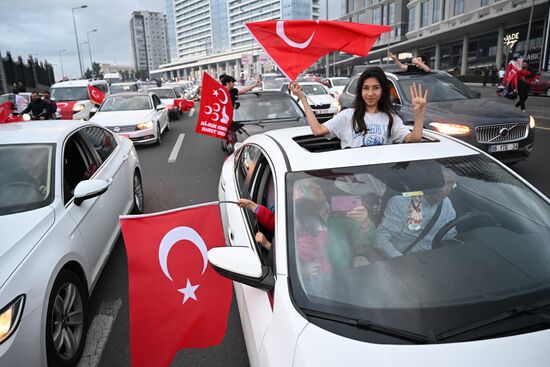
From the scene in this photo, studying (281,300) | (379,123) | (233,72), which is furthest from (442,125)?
(233,72)

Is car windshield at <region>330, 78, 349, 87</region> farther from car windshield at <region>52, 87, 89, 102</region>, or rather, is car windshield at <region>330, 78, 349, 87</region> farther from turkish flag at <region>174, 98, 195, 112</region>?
car windshield at <region>52, 87, 89, 102</region>

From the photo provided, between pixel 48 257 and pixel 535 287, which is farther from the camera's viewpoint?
pixel 48 257

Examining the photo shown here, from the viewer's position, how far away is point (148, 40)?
185 meters

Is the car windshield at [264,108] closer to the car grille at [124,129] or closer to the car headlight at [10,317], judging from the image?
the car grille at [124,129]

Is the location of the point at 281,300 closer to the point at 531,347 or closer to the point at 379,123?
the point at 531,347

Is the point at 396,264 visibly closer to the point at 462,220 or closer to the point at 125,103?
the point at 462,220

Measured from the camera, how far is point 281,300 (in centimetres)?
186

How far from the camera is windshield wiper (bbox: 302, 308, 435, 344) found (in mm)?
1618

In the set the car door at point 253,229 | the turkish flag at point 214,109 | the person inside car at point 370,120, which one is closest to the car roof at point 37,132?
the car door at point 253,229

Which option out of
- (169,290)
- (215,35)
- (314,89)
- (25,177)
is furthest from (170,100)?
(215,35)

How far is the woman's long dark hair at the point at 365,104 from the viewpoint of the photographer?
10.5 feet

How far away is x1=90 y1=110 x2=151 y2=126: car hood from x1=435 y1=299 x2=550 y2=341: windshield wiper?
35.4ft

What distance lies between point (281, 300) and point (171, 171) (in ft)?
23.7

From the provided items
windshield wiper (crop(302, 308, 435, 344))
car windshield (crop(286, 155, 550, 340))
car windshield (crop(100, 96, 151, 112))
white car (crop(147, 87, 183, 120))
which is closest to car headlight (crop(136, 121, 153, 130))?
car windshield (crop(100, 96, 151, 112))
